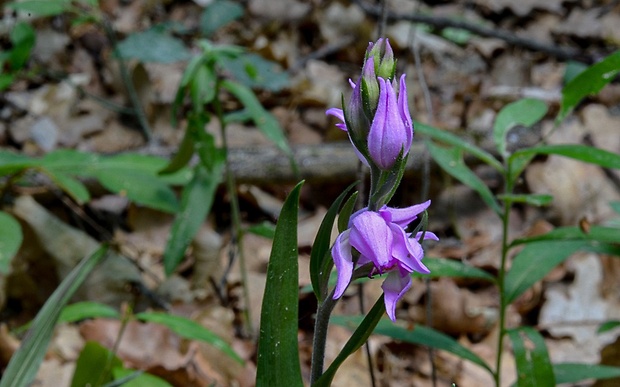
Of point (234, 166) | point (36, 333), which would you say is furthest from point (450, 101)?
point (36, 333)

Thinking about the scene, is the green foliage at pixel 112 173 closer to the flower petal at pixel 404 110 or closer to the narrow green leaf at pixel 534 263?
the narrow green leaf at pixel 534 263

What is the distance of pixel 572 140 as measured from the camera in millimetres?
3852

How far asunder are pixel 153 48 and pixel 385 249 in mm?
2327

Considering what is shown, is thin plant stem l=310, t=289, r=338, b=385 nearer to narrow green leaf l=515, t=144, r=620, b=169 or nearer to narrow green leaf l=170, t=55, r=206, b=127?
narrow green leaf l=515, t=144, r=620, b=169

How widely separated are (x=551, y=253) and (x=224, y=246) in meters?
1.67

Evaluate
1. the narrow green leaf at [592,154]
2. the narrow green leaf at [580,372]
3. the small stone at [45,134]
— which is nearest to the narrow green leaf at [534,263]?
the narrow green leaf at [580,372]

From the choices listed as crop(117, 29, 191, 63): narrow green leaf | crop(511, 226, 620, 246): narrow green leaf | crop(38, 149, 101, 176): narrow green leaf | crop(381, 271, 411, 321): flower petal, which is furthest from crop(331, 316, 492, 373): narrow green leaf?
crop(117, 29, 191, 63): narrow green leaf

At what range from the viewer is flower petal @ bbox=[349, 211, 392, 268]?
3.04 ft

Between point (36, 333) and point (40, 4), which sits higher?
point (40, 4)

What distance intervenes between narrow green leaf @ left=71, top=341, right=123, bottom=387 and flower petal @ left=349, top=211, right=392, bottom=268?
3.35 ft

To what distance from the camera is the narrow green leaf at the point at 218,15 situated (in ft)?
10.5

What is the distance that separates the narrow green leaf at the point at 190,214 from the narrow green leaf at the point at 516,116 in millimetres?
958

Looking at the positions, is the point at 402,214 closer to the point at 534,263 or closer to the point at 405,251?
the point at 405,251

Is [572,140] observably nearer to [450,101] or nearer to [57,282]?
[450,101]
